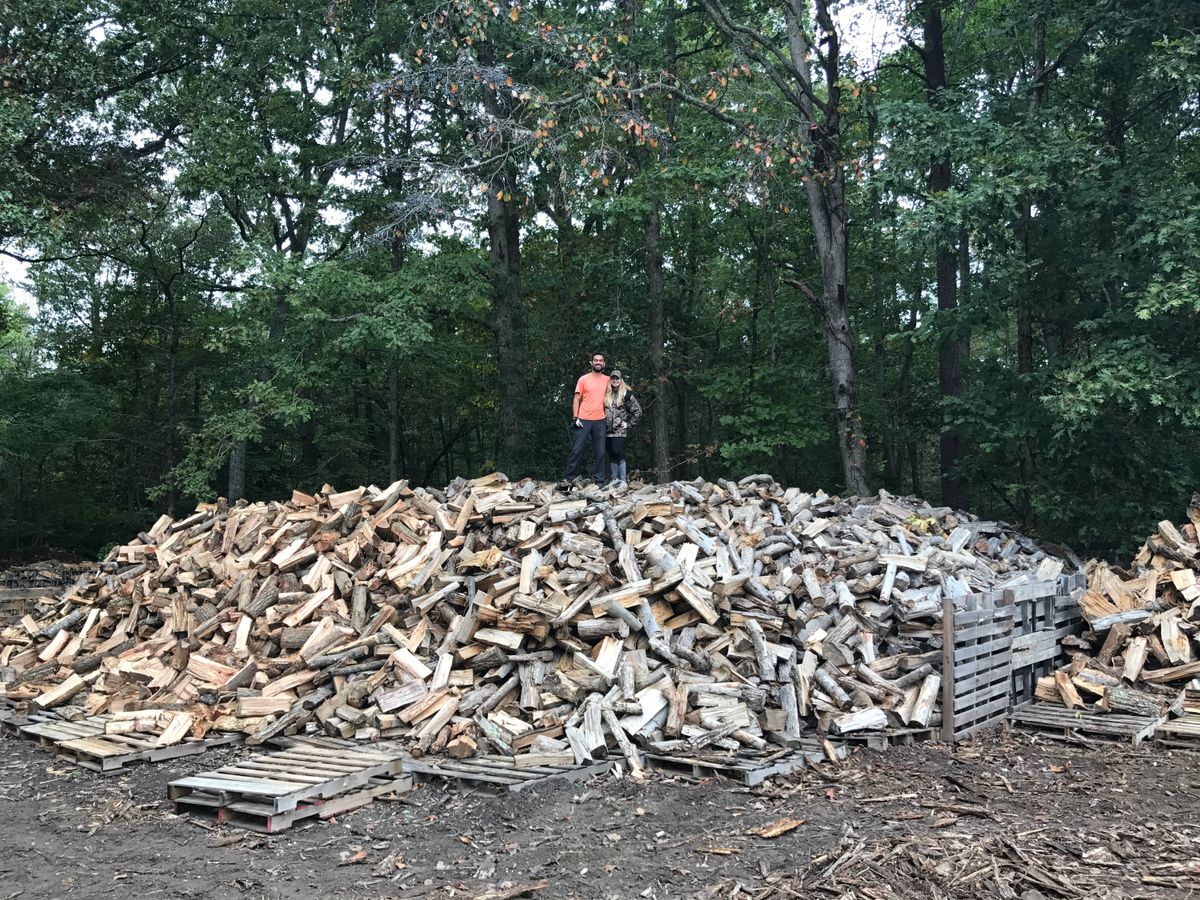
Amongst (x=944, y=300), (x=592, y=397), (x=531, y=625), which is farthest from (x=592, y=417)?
(x=944, y=300)

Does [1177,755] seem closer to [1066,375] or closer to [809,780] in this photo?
[809,780]

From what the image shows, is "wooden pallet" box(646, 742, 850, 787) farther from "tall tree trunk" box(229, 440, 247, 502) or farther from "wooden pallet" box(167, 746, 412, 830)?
"tall tree trunk" box(229, 440, 247, 502)

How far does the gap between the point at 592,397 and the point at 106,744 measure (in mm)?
6969

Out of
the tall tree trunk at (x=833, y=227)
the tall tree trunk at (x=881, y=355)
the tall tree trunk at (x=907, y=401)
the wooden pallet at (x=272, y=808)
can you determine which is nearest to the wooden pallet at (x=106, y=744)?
the wooden pallet at (x=272, y=808)

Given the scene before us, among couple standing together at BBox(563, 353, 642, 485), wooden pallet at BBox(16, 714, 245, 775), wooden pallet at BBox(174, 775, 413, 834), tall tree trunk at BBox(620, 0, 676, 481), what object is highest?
tall tree trunk at BBox(620, 0, 676, 481)

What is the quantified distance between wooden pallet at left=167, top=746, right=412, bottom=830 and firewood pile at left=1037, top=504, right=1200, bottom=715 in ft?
20.1

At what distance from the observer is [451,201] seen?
642 inches

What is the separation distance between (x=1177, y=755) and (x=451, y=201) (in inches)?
→ 530

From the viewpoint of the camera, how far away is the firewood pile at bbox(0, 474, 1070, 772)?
23.9 feet

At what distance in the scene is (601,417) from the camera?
12.4m

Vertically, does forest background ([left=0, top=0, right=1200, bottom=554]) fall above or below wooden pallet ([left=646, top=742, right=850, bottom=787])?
above

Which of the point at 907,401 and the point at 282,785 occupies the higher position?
the point at 907,401

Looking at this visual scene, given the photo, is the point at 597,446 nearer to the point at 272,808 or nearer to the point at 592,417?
the point at 592,417

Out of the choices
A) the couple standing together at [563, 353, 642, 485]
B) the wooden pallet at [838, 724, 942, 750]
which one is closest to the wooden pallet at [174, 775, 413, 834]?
the wooden pallet at [838, 724, 942, 750]
